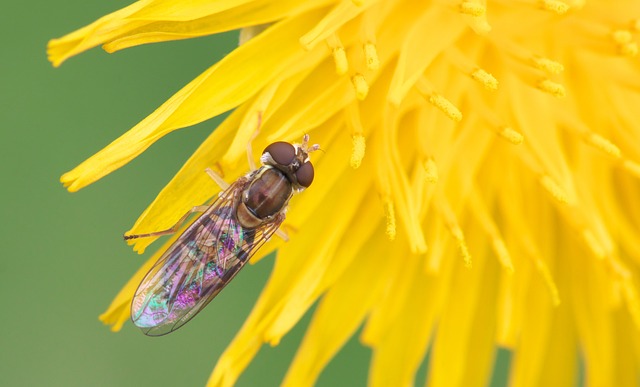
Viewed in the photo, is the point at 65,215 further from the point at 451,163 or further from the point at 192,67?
the point at 451,163

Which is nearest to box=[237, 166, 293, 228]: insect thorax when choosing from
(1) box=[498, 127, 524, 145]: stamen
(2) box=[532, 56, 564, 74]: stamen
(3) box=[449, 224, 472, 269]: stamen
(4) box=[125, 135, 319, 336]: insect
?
(4) box=[125, 135, 319, 336]: insect

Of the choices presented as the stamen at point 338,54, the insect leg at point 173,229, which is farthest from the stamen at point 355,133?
the insect leg at point 173,229

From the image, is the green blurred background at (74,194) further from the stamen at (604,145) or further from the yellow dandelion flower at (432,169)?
the stamen at (604,145)

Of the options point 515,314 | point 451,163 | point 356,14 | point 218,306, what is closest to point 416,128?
point 451,163

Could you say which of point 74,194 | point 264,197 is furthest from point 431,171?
point 74,194

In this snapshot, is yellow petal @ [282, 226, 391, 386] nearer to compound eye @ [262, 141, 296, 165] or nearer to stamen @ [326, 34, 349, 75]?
compound eye @ [262, 141, 296, 165]

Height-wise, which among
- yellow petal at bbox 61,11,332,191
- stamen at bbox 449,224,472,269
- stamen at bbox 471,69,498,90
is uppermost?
yellow petal at bbox 61,11,332,191

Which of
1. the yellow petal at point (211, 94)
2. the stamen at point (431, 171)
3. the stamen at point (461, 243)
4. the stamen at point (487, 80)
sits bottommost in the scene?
the stamen at point (461, 243)
